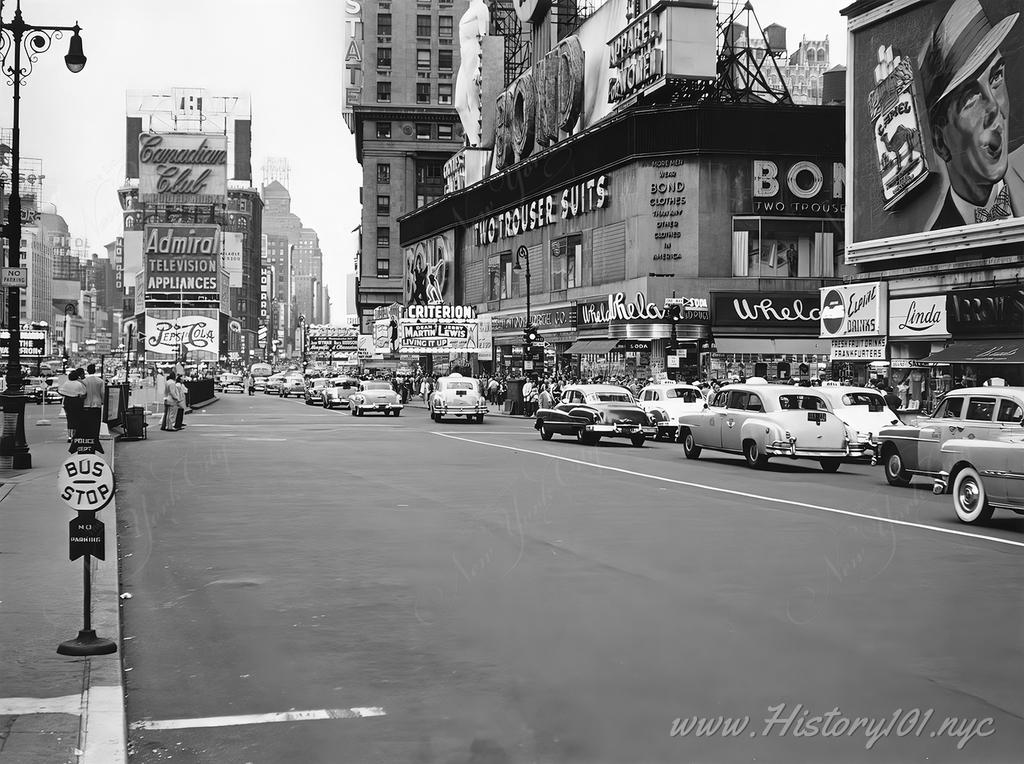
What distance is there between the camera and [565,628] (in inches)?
342

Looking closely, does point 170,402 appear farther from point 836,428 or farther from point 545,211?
point 545,211

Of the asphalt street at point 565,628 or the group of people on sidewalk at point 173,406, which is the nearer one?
the asphalt street at point 565,628

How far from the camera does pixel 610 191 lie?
66.3 m

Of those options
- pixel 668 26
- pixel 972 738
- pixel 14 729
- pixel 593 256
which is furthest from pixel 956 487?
pixel 593 256

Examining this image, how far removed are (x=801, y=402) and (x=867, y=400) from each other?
Result: 2.22 m

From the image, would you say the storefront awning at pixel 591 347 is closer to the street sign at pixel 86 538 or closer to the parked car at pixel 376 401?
the parked car at pixel 376 401

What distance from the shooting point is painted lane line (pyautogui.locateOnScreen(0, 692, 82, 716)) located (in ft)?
21.3

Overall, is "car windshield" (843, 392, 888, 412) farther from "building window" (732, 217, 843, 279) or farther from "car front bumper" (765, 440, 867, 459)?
"building window" (732, 217, 843, 279)

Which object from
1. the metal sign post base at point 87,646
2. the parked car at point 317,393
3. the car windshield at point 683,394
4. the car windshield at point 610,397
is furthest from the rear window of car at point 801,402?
the parked car at point 317,393

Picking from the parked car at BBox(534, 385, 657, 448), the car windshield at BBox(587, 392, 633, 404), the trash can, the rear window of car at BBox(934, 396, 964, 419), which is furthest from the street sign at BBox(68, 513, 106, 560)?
the trash can

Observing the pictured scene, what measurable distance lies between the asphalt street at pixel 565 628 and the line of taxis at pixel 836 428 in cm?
84

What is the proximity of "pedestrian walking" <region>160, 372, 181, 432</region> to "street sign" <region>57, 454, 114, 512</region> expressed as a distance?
98.8 ft

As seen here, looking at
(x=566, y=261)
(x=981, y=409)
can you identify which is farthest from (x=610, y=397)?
(x=566, y=261)

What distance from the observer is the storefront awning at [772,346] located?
6219cm
